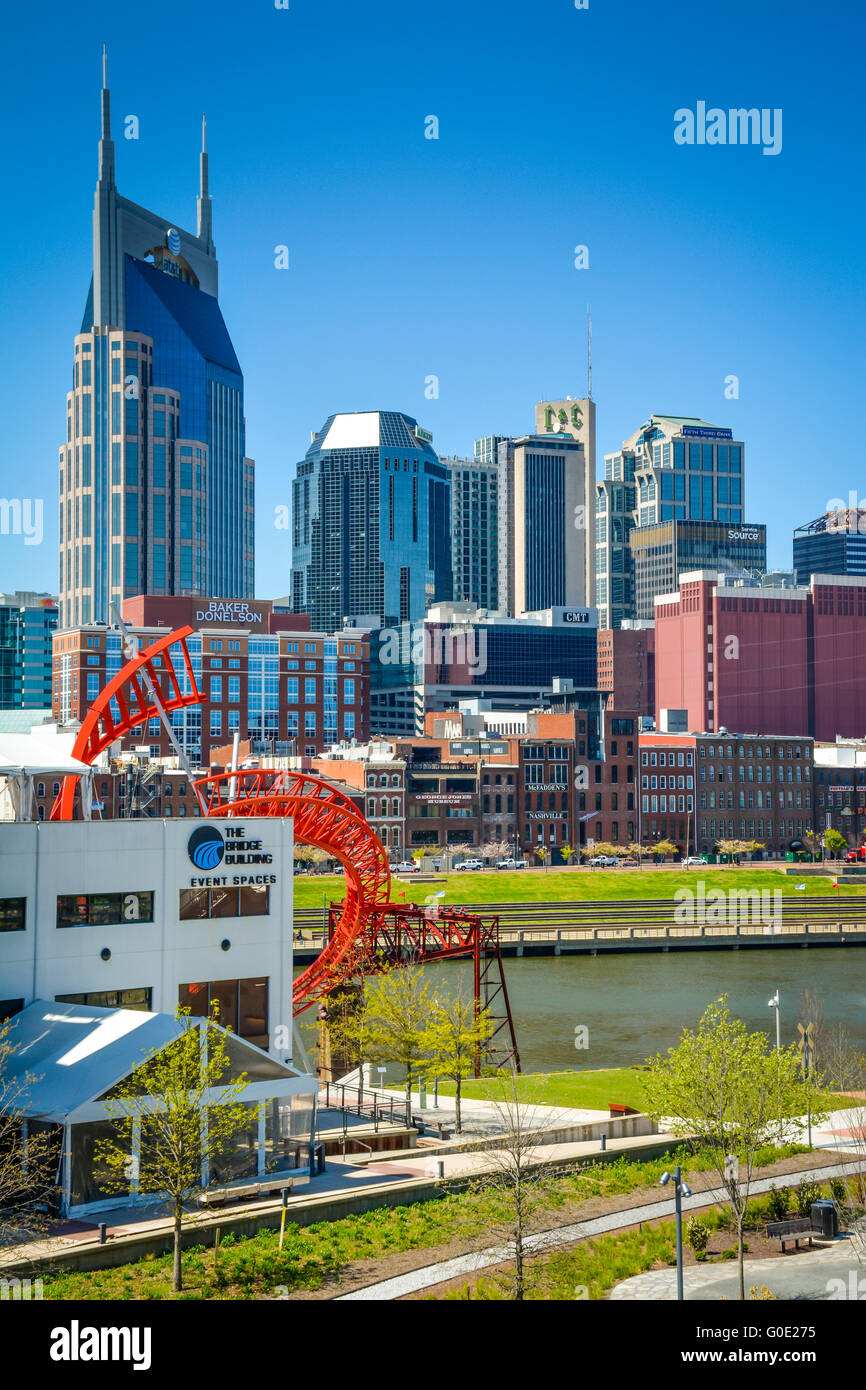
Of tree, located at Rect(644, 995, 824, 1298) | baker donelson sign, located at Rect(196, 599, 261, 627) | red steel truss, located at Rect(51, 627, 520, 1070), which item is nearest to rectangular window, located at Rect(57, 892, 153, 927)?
red steel truss, located at Rect(51, 627, 520, 1070)

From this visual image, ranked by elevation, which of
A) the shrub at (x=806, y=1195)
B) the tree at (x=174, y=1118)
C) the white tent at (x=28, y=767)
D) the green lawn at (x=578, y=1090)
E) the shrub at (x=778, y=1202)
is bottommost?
the green lawn at (x=578, y=1090)

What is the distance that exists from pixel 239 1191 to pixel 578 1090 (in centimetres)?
1583

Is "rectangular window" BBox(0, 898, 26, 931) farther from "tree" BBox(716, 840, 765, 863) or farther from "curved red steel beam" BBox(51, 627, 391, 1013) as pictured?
"tree" BBox(716, 840, 765, 863)

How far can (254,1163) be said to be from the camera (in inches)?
1302

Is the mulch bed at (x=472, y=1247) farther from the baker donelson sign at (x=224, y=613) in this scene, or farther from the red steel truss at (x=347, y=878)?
the baker donelson sign at (x=224, y=613)

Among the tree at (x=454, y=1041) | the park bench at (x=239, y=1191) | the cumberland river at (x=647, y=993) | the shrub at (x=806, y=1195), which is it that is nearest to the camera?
the park bench at (x=239, y=1191)

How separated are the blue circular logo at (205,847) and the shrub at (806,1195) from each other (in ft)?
51.5

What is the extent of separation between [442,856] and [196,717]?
1690 inches

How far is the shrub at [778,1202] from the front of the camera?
105 ft

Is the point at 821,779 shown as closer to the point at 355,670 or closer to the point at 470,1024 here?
the point at 355,670

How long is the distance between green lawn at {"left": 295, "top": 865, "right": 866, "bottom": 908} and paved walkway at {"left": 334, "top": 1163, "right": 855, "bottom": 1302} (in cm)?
6219

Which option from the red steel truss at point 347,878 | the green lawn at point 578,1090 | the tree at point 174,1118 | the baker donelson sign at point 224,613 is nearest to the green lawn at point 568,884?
the red steel truss at point 347,878

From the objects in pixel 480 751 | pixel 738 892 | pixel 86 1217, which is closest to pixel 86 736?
pixel 86 1217

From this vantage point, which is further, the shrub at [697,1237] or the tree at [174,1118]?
the shrub at [697,1237]
